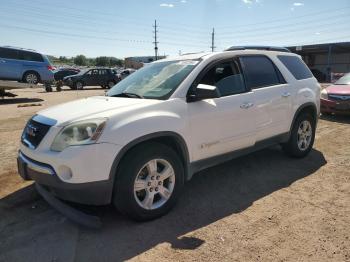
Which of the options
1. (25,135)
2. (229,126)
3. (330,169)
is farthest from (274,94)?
(25,135)

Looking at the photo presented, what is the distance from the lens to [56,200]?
3914mm

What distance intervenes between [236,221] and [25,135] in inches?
101

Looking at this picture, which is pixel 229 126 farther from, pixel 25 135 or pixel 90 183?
pixel 25 135

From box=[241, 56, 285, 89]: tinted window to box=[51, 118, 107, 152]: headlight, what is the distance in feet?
7.67

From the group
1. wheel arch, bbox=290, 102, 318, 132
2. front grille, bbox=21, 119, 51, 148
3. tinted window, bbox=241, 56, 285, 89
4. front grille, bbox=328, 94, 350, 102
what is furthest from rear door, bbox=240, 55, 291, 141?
front grille, bbox=328, 94, 350, 102

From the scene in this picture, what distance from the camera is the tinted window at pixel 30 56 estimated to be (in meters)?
17.8

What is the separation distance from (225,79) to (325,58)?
4152 centimetres

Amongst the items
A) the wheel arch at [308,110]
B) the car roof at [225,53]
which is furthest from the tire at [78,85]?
the wheel arch at [308,110]

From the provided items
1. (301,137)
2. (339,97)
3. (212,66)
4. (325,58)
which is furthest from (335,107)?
(325,58)

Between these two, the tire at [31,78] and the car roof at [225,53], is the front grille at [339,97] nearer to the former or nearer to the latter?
the car roof at [225,53]

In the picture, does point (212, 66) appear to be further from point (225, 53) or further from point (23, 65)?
point (23, 65)

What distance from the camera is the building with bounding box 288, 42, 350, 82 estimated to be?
35.6m

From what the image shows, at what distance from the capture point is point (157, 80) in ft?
14.5

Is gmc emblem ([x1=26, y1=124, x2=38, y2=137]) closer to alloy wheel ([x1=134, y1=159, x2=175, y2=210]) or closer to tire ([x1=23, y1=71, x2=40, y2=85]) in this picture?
alloy wheel ([x1=134, y1=159, x2=175, y2=210])
